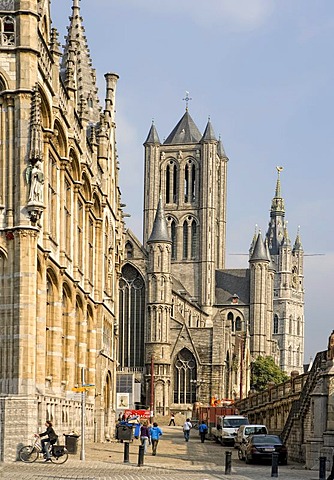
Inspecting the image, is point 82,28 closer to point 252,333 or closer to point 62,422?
point 62,422

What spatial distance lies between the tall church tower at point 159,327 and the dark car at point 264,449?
69588mm

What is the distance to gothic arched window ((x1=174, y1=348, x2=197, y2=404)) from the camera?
367ft

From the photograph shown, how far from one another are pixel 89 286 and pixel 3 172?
1547 cm

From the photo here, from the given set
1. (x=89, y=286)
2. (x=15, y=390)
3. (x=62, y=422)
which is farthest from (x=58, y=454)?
(x=89, y=286)

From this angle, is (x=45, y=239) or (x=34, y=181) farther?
(x=45, y=239)

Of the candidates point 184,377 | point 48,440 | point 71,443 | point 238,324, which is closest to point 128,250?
point 184,377

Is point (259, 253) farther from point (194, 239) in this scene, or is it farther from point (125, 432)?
point (125, 432)

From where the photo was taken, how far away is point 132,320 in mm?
111750

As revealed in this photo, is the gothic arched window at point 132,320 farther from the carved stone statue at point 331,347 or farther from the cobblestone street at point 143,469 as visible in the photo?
the carved stone statue at point 331,347

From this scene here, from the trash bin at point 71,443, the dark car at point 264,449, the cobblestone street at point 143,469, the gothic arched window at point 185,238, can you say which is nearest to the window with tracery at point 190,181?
the gothic arched window at point 185,238

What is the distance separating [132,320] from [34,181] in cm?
8000

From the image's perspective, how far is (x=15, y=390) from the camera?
31969 millimetres

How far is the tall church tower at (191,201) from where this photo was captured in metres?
138

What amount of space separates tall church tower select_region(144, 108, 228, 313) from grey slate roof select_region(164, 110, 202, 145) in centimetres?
13
